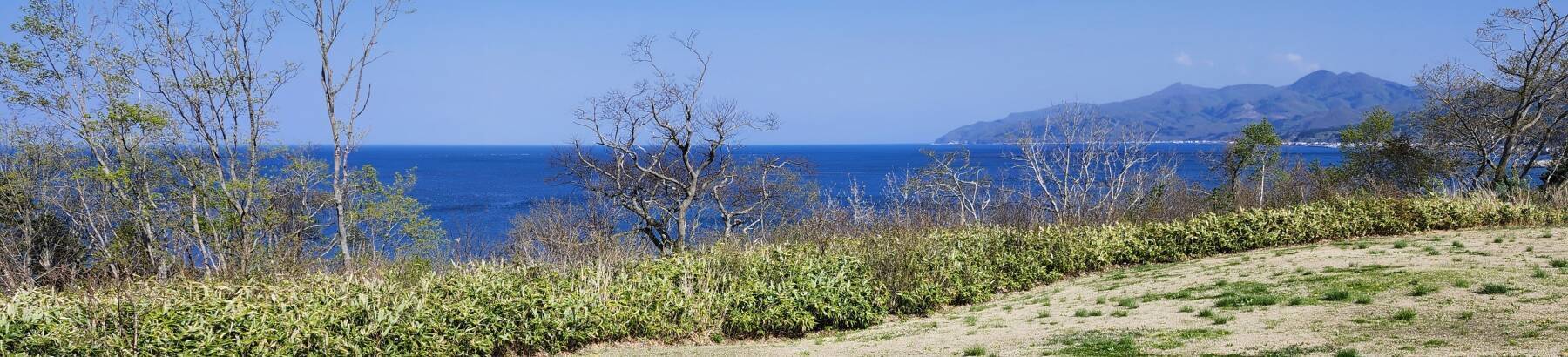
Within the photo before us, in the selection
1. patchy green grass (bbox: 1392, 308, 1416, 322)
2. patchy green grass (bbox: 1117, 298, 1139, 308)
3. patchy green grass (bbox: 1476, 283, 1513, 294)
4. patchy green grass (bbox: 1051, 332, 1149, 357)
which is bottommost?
patchy green grass (bbox: 1117, 298, 1139, 308)

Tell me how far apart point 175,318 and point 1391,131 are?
46.2 metres

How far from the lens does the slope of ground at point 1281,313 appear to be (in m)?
6.78

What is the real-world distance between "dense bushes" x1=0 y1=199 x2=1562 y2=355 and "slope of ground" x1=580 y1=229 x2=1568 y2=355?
369 mm

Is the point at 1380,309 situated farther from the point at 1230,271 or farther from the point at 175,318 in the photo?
the point at 175,318

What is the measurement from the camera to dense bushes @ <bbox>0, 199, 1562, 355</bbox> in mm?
7086

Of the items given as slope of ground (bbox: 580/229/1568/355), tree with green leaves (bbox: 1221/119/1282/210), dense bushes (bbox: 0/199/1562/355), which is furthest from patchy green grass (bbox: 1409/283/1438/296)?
tree with green leaves (bbox: 1221/119/1282/210)

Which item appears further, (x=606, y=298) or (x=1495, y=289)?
(x=606, y=298)

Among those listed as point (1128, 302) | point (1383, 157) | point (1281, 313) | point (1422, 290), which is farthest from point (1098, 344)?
point (1383, 157)

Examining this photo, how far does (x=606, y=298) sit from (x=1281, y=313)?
274 inches

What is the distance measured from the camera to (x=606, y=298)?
9461mm

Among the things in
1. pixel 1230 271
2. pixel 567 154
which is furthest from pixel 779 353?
pixel 567 154

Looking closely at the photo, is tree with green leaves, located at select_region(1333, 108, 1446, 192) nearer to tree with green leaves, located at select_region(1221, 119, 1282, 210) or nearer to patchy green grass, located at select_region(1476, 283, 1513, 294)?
tree with green leaves, located at select_region(1221, 119, 1282, 210)

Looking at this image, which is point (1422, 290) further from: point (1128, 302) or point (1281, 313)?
point (1128, 302)

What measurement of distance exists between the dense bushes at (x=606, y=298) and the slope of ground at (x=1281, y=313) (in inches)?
14.5
